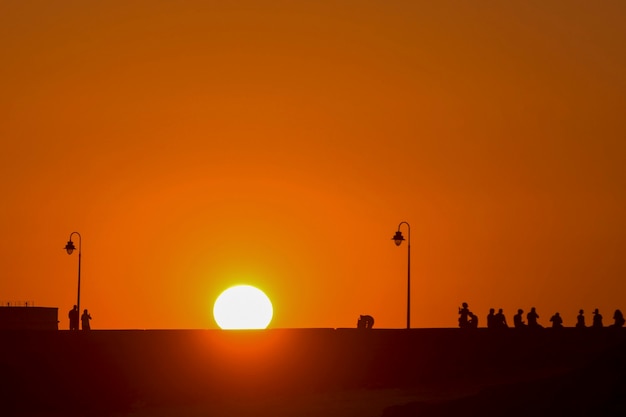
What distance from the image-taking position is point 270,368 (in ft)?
217

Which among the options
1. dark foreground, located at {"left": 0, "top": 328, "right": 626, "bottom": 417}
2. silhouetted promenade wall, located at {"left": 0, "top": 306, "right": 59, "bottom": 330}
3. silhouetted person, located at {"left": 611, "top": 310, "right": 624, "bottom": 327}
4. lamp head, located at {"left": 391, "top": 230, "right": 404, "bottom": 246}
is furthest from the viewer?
silhouetted promenade wall, located at {"left": 0, "top": 306, "right": 59, "bottom": 330}

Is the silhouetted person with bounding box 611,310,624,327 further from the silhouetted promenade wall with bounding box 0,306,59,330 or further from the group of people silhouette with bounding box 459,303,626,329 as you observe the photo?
the silhouetted promenade wall with bounding box 0,306,59,330

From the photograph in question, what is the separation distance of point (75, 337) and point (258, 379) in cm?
A: 853

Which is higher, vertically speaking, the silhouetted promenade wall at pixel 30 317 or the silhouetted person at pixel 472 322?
the silhouetted promenade wall at pixel 30 317

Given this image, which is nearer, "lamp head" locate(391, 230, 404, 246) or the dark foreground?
the dark foreground

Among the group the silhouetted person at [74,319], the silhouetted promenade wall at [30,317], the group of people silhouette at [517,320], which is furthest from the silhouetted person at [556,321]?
the silhouetted promenade wall at [30,317]

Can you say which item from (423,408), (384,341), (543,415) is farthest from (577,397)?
(384,341)

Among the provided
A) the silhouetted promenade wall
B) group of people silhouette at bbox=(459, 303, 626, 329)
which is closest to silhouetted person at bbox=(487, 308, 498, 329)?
group of people silhouette at bbox=(459, 303, 626, 329)

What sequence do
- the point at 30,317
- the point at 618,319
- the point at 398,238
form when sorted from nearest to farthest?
the point at 398,238, the point at 618,319, the point at 30,317

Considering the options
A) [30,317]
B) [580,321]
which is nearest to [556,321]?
[580,321]

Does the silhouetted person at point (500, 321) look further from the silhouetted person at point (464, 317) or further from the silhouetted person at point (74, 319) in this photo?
the silhouetted person at point (74, 319)

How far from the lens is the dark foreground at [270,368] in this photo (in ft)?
199

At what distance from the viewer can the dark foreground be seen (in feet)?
199

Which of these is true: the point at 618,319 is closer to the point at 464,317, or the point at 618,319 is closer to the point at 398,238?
the point at 464,317
